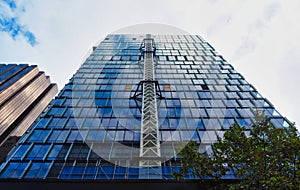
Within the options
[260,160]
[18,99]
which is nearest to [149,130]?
[260,160]

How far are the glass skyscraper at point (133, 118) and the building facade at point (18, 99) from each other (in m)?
62.4

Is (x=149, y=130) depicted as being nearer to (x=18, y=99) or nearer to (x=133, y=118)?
(x=133, y=118)

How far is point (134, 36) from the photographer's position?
48062 mm

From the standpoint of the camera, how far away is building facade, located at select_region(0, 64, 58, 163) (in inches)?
3167

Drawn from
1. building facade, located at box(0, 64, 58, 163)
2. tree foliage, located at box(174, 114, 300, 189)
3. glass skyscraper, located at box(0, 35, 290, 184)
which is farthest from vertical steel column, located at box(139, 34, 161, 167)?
building facade, located at box(0, 64, 58, 163)

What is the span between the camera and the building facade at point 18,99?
80.4 meters

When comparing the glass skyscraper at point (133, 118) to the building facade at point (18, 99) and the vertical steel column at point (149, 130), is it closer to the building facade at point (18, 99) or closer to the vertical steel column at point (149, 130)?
the vertical steel column at point (149, 130)

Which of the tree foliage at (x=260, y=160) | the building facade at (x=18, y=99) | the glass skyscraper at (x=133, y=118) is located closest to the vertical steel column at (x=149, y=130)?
the glass skyscraper at (x=133, y=118)

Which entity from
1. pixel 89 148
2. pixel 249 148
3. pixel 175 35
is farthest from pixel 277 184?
pixel 175 35

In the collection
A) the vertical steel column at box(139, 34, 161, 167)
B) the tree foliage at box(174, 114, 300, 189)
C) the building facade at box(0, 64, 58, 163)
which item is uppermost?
the building facade at box(0, 64, 58, 163)

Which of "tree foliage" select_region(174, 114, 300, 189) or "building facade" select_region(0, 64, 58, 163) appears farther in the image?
"building facade" select_region(0, 64, 58, 163)

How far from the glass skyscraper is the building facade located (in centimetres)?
6243

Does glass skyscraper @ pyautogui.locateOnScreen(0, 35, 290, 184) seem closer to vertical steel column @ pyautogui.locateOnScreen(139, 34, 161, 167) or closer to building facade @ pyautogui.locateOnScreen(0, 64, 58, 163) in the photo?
vertical steel column @ pyautogui.locateOnScreen(139, 34, 161, 167)

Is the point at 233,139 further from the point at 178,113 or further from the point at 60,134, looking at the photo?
the point at 60,134
